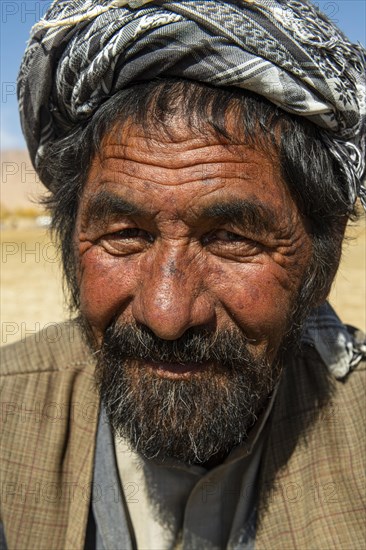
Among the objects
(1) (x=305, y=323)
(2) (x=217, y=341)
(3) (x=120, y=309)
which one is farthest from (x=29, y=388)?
(1) (x=305, y=323)

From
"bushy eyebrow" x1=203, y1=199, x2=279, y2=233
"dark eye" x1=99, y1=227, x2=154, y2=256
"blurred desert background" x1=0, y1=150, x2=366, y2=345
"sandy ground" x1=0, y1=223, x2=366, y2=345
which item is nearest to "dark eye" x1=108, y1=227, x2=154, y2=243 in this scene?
"dark eye" x1=99, y1=227, x2=154, y2=256

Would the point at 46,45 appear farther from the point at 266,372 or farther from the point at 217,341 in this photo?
the point at 266,372

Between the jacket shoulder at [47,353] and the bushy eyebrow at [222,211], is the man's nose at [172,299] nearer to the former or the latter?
the bushy eyebrow at [222,211]

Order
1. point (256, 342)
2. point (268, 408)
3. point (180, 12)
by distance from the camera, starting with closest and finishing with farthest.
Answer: point (180, 12), point (256, 342), point (268, 408)

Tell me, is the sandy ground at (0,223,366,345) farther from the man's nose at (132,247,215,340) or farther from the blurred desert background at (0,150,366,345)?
the man's nose at (132,247,215,340)

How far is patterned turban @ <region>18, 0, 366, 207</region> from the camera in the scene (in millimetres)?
2061

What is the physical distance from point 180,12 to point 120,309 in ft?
3.17

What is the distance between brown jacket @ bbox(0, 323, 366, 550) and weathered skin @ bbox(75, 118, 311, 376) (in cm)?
44

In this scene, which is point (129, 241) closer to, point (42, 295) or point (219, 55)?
point (219, 55)

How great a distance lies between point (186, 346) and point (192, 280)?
20 centimetres

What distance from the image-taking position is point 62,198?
250cm

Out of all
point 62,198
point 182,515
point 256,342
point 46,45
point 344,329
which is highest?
point 46,45

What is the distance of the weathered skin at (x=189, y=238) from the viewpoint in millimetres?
2033

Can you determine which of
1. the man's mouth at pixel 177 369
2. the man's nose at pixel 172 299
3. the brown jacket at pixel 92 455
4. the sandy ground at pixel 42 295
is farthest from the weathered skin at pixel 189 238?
the sandy ground at pixel 42 295
